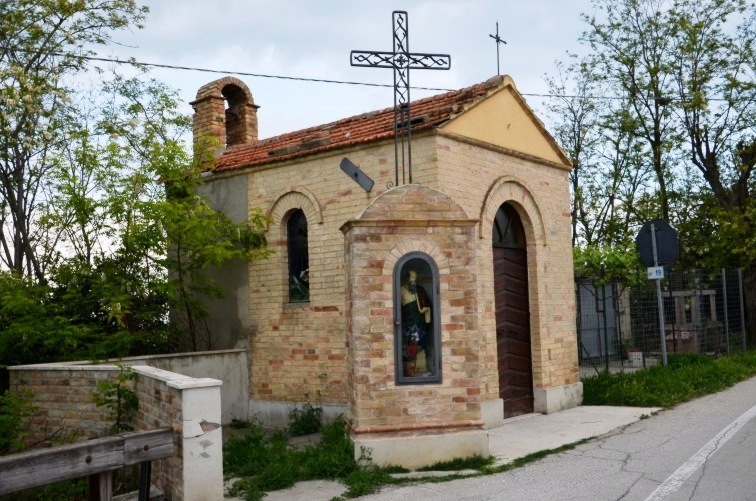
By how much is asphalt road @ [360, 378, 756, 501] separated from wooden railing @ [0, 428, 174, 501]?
74.7 inches

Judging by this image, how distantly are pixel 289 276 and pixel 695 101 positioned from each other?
14.0 metres

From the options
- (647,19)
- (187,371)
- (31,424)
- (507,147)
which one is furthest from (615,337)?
(647,19)

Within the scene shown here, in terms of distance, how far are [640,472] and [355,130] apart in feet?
20.9

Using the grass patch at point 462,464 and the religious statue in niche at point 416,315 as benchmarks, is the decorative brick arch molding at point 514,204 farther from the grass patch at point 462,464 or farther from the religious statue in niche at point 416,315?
the grass patch at point 462,464

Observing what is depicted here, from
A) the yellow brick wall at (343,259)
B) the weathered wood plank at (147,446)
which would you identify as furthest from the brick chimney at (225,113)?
the weathered wood plank at (147,446)

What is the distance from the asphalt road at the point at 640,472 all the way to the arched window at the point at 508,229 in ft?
10.8

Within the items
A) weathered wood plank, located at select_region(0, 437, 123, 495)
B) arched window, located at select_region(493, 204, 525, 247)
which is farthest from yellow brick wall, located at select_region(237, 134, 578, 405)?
weathered wood plank, located at select_region(0, 437, 123, 495)

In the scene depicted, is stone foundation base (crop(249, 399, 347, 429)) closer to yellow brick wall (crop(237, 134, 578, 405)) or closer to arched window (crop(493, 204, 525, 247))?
yellow brick wall (crop(237, 134, 578, 405))

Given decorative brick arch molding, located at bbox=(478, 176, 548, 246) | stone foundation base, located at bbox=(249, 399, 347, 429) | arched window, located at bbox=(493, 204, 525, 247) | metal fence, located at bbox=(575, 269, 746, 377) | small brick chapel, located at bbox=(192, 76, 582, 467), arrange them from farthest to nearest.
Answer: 1. metal fence, located at bbox=(575, 269, 746, 377)
2. arched window, located at bbox=(493, 204, 525, 247)
3. stone foundation base, located at bbox=(249, 399, 347, 429)
4. decorative brick arch molding, located at bbox=(478, 176, 548, 246)
5. small brick chapel, located at bbox=(192, 76, 582, 467)

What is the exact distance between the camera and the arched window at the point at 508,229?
10773mm

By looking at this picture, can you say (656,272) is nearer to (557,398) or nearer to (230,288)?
(557,398)

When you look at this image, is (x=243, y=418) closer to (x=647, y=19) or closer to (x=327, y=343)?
(x=327, y=343)

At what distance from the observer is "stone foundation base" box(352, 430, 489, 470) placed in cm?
714

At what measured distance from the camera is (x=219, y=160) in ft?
41.4
